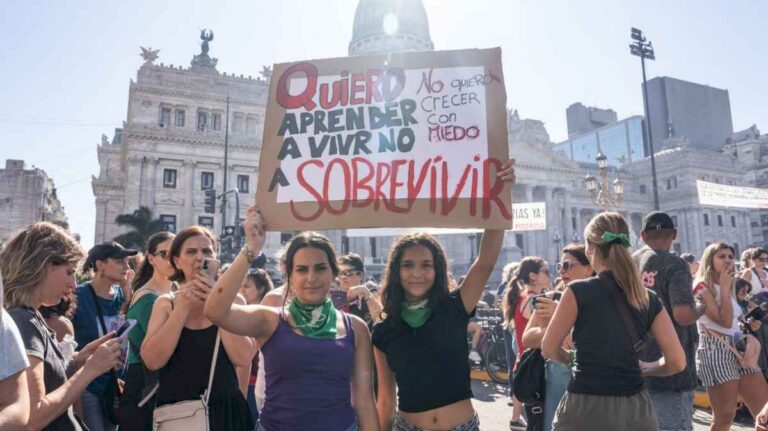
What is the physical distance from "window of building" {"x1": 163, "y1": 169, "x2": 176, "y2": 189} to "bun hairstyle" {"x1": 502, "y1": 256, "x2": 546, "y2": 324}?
39.4 metres

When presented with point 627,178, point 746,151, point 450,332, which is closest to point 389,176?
point 450,332

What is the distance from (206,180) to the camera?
42.4m

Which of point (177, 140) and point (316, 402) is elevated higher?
point (177, 140)

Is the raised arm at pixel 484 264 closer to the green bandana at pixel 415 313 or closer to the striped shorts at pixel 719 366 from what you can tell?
the green bandana at pixel 415 313

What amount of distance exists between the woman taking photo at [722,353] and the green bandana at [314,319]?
3485mm

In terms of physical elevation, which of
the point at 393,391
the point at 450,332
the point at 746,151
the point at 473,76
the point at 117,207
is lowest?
the point at 393,391

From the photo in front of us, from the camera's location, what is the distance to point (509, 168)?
3.22m

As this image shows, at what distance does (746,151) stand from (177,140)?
7412cm

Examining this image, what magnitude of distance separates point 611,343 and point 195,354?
228cm

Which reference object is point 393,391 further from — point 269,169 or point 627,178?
point 627,178

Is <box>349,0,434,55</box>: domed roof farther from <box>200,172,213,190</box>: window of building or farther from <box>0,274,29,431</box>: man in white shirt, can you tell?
<box>0,274,29,431</box>: man in white shirt

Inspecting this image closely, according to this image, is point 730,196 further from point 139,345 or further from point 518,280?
point 139,345

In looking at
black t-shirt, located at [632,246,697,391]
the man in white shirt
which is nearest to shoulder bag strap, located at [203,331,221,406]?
the man in white shirt

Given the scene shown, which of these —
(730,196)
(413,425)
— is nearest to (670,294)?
(413,425)
